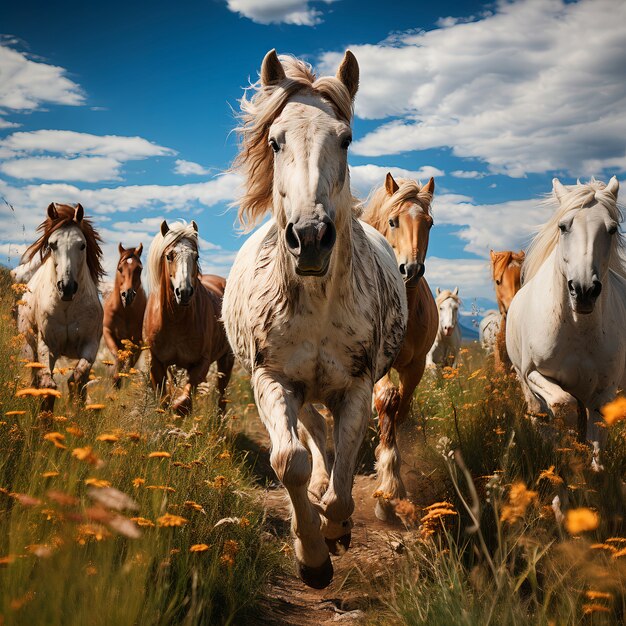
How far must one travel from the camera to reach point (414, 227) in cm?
612

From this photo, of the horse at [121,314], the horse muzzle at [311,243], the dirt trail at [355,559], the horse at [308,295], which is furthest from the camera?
the horse at [121,314]

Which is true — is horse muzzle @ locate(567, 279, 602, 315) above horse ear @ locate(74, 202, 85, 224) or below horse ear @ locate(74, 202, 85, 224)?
below

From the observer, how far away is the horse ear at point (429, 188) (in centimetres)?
672

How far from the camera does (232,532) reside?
158 inches

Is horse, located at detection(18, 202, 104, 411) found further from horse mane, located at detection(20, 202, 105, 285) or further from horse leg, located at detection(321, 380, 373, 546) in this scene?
horse leg, located at detection(321, 380, 373, 546)

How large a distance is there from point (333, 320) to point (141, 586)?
1920 mm

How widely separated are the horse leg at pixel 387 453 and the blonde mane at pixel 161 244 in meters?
3.55

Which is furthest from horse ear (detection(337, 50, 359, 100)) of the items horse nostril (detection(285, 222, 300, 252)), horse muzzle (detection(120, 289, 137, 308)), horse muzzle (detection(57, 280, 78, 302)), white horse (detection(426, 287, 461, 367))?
white horse (detection(426, 287, 461, 367))

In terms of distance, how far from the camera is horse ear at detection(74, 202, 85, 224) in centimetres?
800

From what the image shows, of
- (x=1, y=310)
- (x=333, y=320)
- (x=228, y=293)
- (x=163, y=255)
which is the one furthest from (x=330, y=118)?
(x=1, y=310)

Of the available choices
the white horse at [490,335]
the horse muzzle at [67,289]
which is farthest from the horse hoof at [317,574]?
the white horse at [490,335]

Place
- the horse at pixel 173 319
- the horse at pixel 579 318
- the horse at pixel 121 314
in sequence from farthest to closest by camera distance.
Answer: the horse at pixel 121 314, the horse at pixel 173 319, the horse at pixel 579 318

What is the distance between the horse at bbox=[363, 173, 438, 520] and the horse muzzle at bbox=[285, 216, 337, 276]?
2.90 metres

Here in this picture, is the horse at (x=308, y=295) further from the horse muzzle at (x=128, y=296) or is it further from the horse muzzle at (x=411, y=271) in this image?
the horse muzzle at (x=128, y=296)
